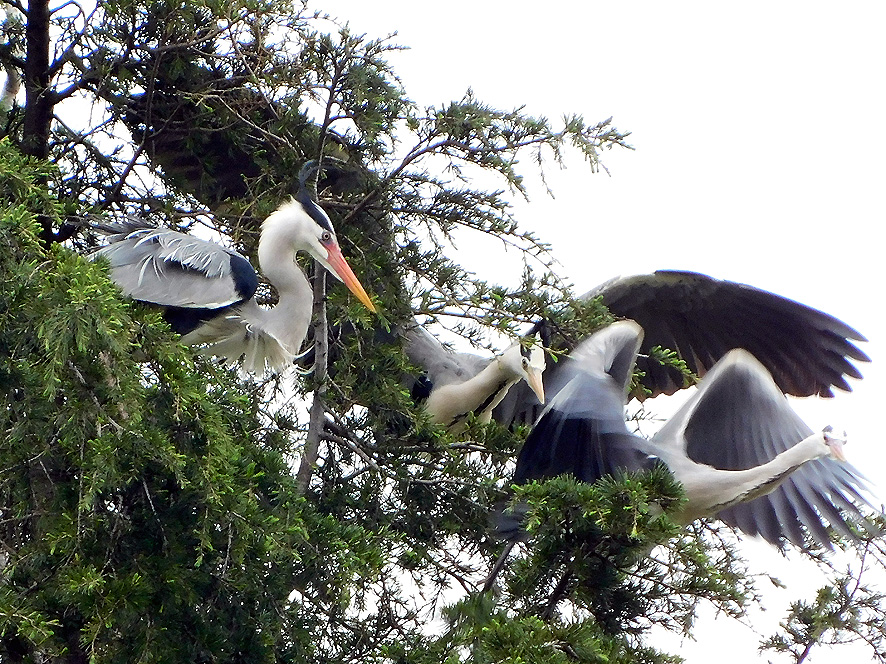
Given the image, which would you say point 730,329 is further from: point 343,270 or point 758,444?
point 343,270

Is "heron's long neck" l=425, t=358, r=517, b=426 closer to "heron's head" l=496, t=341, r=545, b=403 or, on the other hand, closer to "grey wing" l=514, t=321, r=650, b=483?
"heron's head" l=496, t=341, r=545, b=403

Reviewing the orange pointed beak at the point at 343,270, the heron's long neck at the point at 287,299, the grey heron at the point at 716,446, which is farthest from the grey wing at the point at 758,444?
the heron's long neck at the point at 287,299

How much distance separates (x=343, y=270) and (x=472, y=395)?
3.45 ft

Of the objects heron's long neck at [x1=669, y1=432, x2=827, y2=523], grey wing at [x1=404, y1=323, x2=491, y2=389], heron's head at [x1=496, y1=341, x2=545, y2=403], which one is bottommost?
heron's long neck at [x1=669, y1=432, x2=827, y2=523]

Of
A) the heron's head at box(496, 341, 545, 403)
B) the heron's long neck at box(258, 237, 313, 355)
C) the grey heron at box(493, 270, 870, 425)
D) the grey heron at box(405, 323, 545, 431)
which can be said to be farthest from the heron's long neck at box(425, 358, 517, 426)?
the heron's long neck at box(258, 237, 313, 355)

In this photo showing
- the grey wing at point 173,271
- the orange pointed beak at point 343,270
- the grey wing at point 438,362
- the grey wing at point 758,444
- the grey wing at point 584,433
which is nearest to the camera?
the grey wing at point 584,433

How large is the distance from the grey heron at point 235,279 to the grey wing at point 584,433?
69cm

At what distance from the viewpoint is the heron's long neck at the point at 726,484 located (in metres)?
3.78

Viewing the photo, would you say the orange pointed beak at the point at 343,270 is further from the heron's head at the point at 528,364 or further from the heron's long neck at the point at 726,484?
the heron's long neck at the point at 726,484

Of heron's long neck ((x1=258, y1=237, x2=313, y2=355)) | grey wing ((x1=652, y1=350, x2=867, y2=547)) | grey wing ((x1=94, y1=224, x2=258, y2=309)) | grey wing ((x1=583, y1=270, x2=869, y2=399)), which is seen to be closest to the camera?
grey wing ((x1=94, y1=224, x2=258, y2=309))

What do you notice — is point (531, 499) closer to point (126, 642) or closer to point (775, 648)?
point (775, 648)

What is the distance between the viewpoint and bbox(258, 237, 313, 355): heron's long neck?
4.23m

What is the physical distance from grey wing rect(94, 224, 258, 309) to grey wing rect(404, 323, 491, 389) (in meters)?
1.00

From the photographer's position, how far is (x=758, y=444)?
4418 mm
